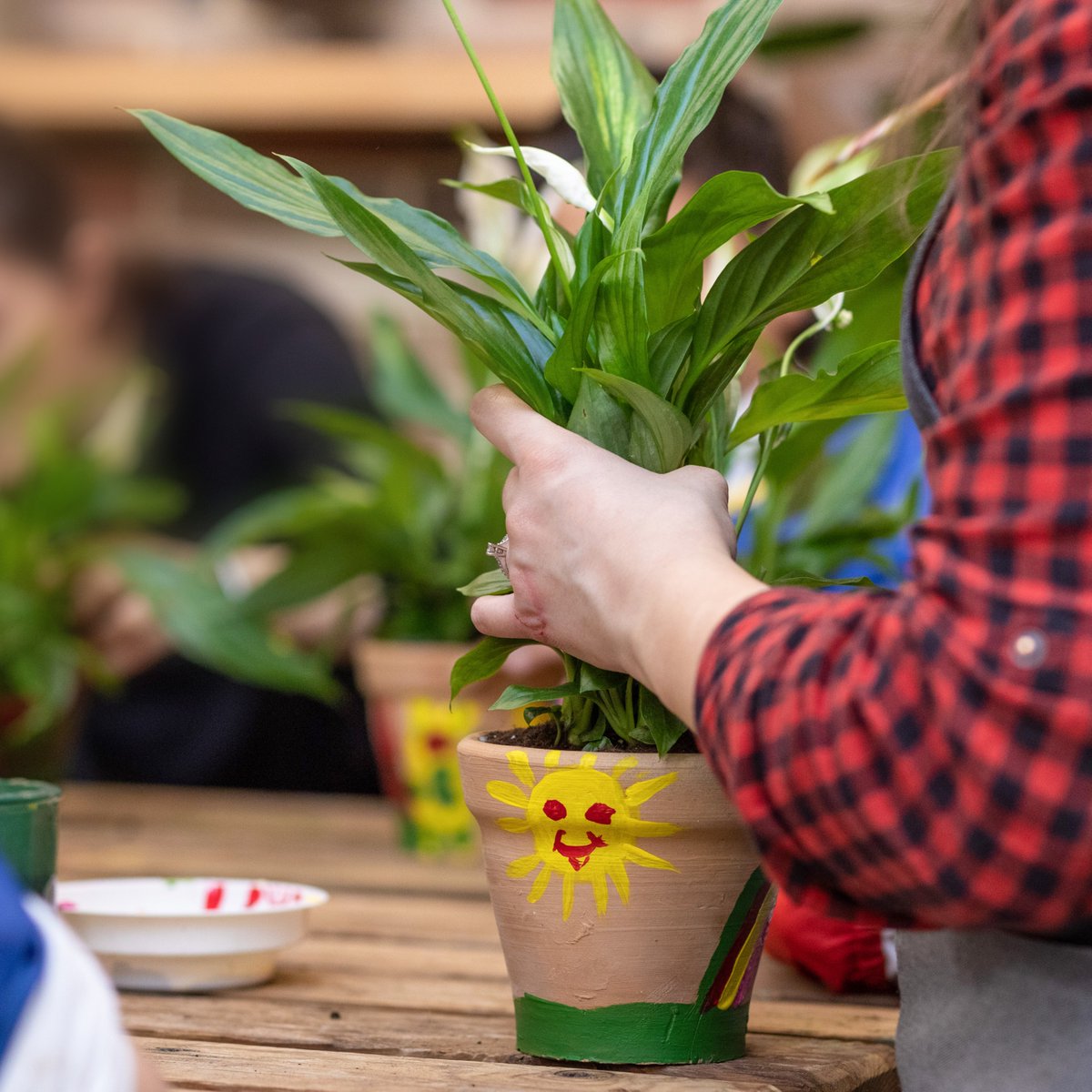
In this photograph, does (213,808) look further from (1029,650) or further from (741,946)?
(1029,650)

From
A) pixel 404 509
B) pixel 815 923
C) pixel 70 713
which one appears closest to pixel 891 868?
pixel 815 923

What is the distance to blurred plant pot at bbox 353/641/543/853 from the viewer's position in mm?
1395

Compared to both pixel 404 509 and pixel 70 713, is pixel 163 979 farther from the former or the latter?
pixel 70 713

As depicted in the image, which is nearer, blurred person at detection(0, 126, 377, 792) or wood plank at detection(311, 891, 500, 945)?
wood plank at detection(311, 891, 500, 945)

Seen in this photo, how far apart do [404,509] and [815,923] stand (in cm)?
69

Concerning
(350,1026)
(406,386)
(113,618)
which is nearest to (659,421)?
(350,1026)

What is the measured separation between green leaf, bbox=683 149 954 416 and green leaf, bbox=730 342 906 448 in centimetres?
3

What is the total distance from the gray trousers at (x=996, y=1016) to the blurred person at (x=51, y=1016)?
30cm

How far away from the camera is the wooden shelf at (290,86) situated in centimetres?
260

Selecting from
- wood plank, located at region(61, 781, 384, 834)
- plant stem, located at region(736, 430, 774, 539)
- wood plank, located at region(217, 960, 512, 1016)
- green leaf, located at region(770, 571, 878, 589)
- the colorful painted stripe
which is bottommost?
wood plank, located at region(61, 781, 384, 834)

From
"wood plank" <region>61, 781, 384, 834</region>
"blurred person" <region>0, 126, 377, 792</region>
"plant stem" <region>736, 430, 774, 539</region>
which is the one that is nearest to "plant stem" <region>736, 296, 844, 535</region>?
"plant stem" <region>736, 430, 774, 539</region>

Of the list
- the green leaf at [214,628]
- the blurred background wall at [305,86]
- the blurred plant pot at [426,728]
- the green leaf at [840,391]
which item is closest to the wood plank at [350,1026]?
the green leaf at [840,391]

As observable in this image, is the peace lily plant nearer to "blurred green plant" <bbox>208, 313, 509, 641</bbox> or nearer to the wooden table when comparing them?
the wooden table

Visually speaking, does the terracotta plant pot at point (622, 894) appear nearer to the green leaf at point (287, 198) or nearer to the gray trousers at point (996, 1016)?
the gray trousers at point (996, 1016)
